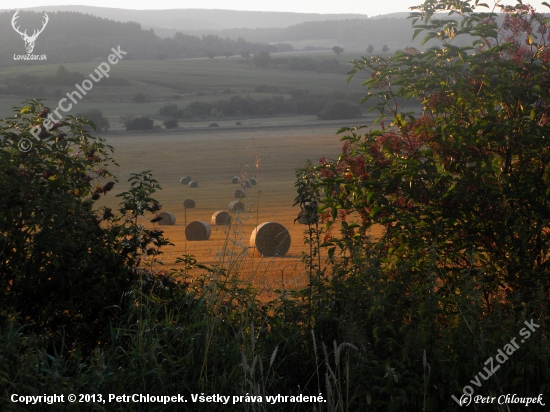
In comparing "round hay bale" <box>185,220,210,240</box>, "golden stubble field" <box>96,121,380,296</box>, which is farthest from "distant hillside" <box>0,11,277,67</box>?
"round hay bale" <box>185,220,210,240</box>

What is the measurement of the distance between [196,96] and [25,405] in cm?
9133

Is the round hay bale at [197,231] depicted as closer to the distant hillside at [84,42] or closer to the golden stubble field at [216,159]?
the golden stubble field at [216,159]

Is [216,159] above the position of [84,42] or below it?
below

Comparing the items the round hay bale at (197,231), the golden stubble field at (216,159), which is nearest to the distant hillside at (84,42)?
the golden stubble field at (216,159)

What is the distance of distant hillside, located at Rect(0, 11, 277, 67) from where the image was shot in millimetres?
95188

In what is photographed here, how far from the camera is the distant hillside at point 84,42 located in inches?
3748

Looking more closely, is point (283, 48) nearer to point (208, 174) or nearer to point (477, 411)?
point (208, 174)

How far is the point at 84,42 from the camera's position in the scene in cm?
10931

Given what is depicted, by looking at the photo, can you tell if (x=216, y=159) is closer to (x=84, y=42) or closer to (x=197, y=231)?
(x=197, y=231)

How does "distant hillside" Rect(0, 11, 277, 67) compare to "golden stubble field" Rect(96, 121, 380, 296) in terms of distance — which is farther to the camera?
"distant hillside" Rect(0, 11, 277, 67)

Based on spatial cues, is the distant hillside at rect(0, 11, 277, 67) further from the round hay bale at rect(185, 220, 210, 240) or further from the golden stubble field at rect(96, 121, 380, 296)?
the round hay bale at rect(185, 220, 210, 240)

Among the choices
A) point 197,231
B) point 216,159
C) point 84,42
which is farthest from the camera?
point 84,42

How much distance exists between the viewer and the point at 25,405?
3.14 m

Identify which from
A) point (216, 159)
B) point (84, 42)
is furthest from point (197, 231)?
point (84, 42)
